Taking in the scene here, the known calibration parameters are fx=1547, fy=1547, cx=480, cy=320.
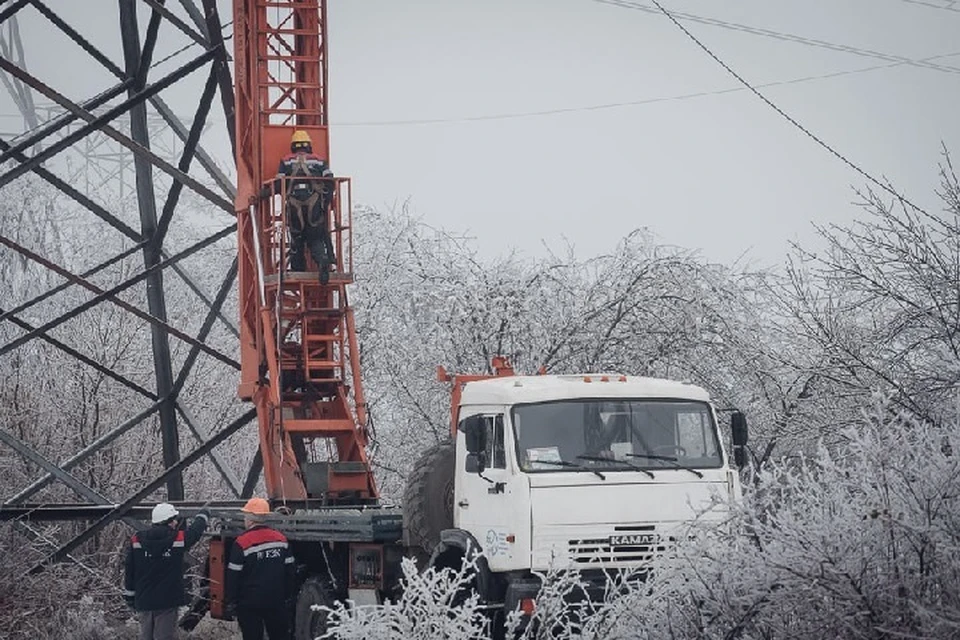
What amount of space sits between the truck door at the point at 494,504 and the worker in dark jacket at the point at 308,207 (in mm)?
3561

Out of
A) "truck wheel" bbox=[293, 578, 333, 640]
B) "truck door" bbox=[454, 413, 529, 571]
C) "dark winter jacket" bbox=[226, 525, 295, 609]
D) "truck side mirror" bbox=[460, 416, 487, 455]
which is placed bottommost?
"truck wheel" bbox=[293, 578, 333, 640]

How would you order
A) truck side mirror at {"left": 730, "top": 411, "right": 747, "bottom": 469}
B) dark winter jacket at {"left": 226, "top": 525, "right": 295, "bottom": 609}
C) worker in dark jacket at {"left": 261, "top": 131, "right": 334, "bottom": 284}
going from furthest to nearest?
worker in dark jacket at {"left": 261, "top": 131, "right": 334, "bottom": 284}, dark winter jacket at {"left": 226, "top": 525, "right": 295, "bottom": 609}, truck side mirror at {"left": 730, "top": 411, "right": 747, "bottom": 469}

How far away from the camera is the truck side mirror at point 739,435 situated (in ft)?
38.2

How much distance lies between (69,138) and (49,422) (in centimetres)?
424

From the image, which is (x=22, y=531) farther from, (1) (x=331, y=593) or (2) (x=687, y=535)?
(2) (x=687, y=535)

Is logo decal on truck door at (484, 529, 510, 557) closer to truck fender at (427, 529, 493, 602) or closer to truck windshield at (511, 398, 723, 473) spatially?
truck fender at (427, 529, 493, 602)

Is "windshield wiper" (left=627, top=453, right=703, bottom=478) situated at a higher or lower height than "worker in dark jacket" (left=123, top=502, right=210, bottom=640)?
higher

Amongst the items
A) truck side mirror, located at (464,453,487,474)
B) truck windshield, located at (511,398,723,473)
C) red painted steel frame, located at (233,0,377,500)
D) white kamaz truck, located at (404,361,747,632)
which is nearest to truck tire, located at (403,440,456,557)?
white kamaz truck, located at (404,361,747,632)

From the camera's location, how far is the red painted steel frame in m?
14.9

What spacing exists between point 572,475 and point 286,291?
5104mm

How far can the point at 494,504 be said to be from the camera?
11375 mm

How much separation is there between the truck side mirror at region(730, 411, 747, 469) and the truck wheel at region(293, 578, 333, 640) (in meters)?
3.91

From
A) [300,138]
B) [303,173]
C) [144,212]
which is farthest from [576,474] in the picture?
[144,212]

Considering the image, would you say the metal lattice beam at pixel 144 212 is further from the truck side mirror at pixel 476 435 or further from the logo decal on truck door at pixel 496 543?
the logo decal on truck door at pixel 496 543
